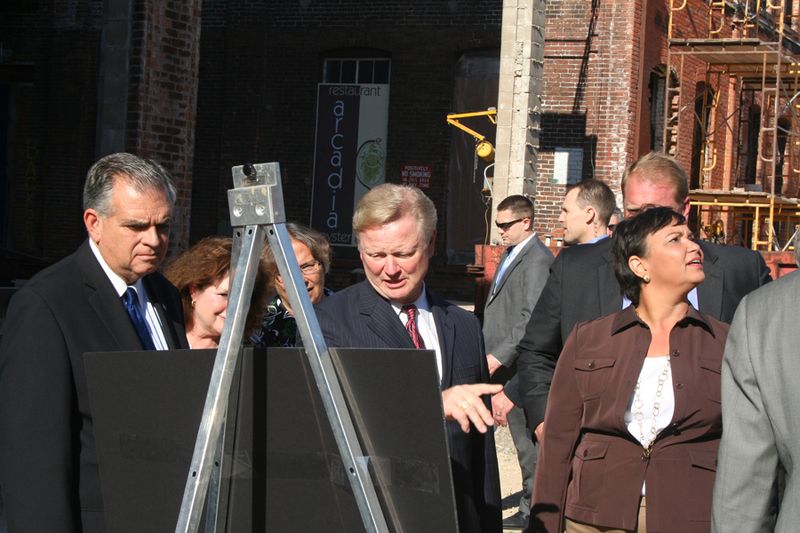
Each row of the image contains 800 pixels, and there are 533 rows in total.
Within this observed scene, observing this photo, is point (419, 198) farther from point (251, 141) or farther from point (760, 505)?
point (251, 141)

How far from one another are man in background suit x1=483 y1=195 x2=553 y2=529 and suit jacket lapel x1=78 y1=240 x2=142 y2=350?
181 inches

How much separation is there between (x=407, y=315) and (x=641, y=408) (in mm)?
999

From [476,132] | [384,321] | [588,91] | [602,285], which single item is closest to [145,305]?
[384,321]

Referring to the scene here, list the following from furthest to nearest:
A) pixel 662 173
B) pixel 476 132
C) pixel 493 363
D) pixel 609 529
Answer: pixel 476 132, pixel 493 363, pixel 662 173, pixel 609 529

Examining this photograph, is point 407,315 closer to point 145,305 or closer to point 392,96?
point 145,305

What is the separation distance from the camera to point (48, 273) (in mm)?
3441

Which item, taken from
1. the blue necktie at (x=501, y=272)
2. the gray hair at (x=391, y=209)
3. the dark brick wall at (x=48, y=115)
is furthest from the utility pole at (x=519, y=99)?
the gray hair at (x=391, y=209)

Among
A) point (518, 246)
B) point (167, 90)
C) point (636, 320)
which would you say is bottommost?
point (636, 320)

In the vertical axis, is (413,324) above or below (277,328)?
above

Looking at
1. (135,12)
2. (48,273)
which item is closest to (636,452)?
(48,273)

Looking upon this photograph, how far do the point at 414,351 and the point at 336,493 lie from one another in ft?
1.27

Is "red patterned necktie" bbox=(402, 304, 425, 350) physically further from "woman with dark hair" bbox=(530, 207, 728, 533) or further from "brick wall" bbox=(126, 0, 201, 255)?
"brick wall" bbox=(126, 0, 201, 255)

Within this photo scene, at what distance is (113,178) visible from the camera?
11.7ft

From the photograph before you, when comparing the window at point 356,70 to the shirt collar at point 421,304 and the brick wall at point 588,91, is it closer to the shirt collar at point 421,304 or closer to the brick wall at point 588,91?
the brick wall at point 588,91
